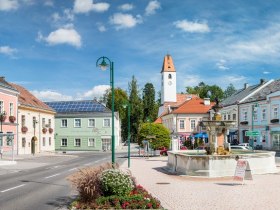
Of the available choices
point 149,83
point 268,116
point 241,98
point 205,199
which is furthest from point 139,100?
point 205,199

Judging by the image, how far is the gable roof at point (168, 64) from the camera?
95531 mm

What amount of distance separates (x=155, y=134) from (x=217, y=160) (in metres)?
23.5

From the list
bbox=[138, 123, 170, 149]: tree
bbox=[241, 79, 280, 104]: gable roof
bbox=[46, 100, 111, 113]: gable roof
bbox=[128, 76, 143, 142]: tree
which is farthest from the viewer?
bbox=[128, 76, 143, 142]: tree

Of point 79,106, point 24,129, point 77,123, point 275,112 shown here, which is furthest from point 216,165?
point 79,106

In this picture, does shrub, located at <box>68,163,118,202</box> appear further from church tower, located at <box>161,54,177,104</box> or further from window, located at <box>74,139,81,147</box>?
church tower, located at <box>161,54,177,104</box>

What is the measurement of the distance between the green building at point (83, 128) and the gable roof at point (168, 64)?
3303 centimetres

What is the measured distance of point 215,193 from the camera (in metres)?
14.5

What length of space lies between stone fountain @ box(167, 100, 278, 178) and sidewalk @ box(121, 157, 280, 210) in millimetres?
798

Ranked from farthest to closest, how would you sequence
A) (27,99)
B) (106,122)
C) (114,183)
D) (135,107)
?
(135,107) → (106,122) → (27,99) → (114,183)

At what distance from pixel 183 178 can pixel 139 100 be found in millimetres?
77261

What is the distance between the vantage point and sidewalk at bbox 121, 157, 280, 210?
39.5 ft

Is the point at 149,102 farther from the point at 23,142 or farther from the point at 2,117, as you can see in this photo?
the point at 2,117

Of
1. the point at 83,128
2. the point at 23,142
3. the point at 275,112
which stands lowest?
the point at 23,142

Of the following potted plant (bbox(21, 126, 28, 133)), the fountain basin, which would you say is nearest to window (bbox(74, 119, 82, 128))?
potted plant (bbox(21, 126, 28, 133))
